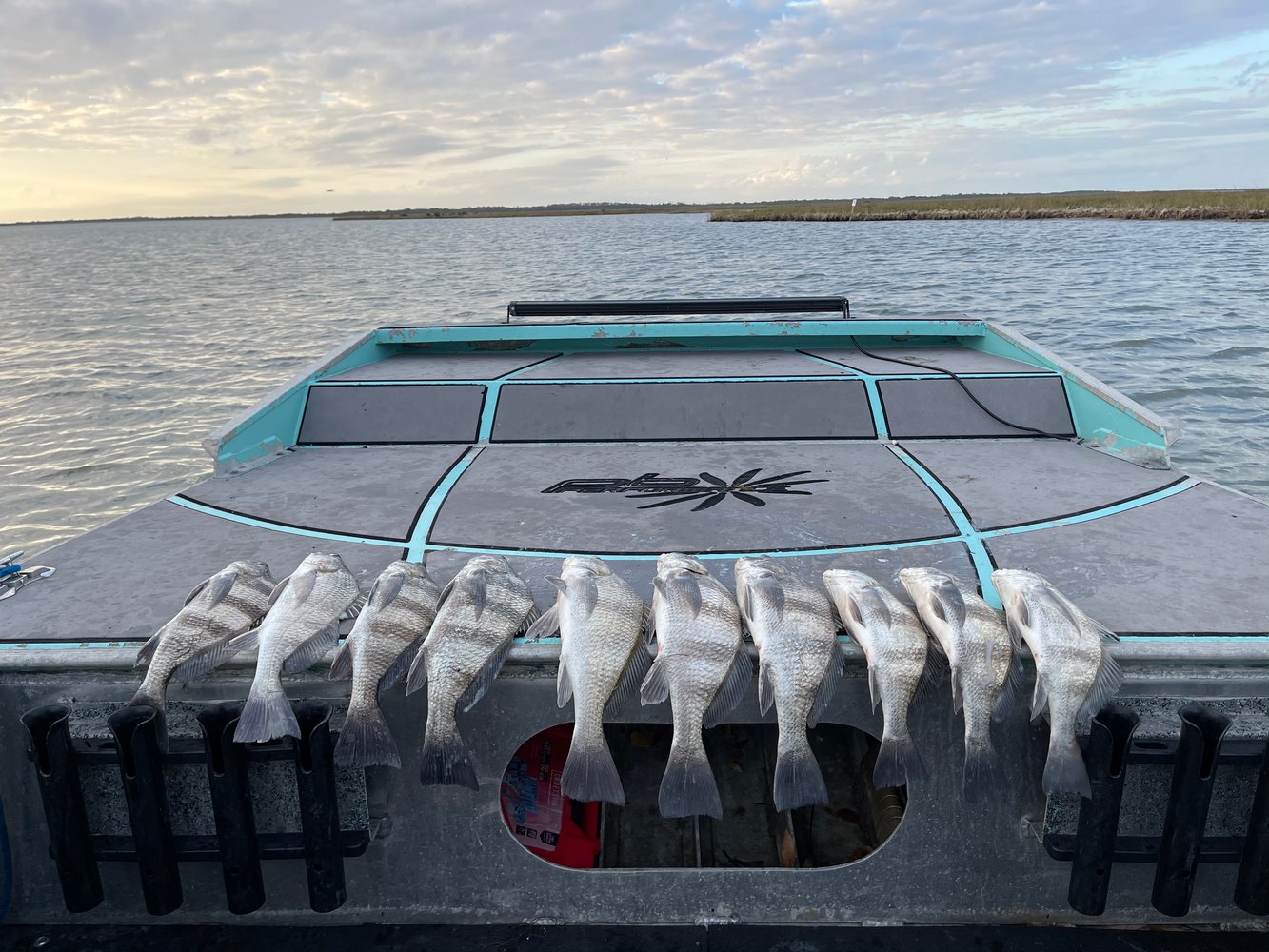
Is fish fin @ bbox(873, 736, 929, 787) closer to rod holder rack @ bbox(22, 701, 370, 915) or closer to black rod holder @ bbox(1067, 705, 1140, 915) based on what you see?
black rod holder @ bbox(1067, 705, 1140, 915)

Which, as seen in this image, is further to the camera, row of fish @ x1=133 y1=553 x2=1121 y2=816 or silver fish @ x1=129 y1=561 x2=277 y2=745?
silver fish @ x1=129 y1=561 x2=277 y2=745

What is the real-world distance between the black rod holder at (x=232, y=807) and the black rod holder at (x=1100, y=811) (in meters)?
2.74

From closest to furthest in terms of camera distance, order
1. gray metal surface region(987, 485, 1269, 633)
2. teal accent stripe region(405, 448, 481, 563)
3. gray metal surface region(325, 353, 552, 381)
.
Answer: gray metal surface region(987, 485, 1269, 633) < teal accent stripe region(405, 448, 481, 563) < gray metal surface region(325, 353, 552, 381)

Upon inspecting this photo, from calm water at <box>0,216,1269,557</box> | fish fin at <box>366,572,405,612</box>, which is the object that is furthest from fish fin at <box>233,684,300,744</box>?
calm water at <box>0,216,1269,557</box>

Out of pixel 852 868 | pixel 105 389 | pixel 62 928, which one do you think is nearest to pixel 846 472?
pixel 852 868

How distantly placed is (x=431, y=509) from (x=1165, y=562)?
3454 mm

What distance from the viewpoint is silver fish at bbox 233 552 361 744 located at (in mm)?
2596

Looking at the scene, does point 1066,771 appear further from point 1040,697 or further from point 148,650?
point 148,650

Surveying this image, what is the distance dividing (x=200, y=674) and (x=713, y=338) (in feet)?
17.0

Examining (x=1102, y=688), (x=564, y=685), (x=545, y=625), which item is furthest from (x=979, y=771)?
(x=545, y=625)

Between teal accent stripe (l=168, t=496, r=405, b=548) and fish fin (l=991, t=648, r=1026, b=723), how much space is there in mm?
2649

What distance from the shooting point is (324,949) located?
3025 mm

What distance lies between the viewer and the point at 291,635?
9.23 ft

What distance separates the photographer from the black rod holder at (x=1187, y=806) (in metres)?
2.68
